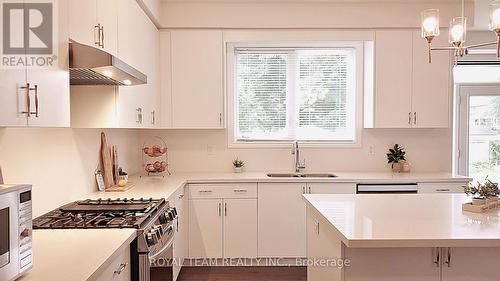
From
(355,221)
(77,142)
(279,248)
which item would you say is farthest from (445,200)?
(77,142)

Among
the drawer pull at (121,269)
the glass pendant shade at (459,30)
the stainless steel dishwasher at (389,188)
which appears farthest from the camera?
the stainless steel dishwasher at (389,188)

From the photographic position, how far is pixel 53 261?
1501 mm

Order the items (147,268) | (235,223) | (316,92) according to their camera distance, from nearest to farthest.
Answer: (147,268), (235,223), (316,92)

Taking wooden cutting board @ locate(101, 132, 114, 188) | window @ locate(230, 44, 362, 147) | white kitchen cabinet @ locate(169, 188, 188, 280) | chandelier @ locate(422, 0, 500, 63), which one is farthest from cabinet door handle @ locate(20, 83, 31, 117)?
window @ locate(230, 44, 362, 147)

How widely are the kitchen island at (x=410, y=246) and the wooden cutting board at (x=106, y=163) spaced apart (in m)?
1.84

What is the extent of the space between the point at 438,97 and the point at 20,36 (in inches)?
154

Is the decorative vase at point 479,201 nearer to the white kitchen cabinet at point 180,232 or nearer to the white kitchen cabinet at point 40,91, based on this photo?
the white kitchen cabinet at point 180,232

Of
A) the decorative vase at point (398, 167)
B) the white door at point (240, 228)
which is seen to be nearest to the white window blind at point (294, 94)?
the decorative vase at point (398, 167)

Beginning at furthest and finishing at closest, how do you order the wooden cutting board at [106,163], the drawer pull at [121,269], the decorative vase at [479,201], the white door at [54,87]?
1. the wooden cutting board at [106,163]
2. the decorative vase at [479,201]
3. the drawer pull at [121,269]
4. the white door at [54,87]

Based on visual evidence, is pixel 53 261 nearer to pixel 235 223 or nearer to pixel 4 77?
pixel 4 77

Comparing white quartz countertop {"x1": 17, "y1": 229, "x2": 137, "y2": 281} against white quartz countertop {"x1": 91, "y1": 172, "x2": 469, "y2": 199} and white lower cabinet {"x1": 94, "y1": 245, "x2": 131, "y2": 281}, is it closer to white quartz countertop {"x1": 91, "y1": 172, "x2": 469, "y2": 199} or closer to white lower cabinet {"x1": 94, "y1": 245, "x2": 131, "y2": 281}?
white lower cabinet {"x1": 94, "y1": 245, "x2": 131, "y2": 281}

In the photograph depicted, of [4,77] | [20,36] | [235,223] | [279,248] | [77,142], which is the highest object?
[20,36]

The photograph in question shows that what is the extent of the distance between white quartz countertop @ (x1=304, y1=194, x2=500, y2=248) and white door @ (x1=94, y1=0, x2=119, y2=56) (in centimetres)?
161

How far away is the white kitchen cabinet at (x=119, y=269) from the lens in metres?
1.57
